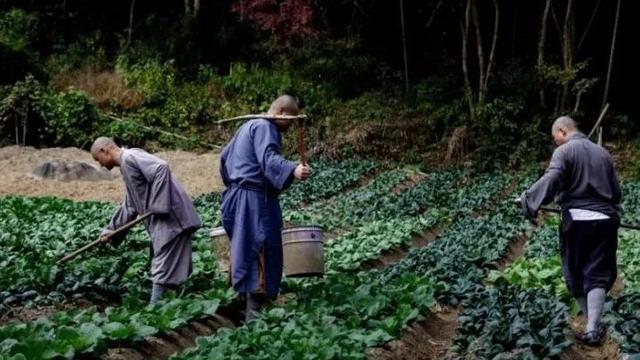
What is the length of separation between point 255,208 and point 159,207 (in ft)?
2.87

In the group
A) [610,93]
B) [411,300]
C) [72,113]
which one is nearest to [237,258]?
[411,300]

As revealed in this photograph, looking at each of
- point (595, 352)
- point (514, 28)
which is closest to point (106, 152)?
point (595, 352)

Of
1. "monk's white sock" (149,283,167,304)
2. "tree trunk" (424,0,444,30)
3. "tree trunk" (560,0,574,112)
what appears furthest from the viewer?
"tree trunk" (424,0,444,30)

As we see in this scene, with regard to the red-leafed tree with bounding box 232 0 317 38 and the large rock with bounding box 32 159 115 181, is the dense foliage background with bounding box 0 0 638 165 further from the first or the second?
the large rock with bounding box 32 159 115 181

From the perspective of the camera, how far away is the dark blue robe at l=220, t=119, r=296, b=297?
24.3 feet

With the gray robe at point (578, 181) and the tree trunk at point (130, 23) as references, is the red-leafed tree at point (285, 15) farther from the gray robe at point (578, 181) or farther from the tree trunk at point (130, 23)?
the gray robe at point (578, 181)

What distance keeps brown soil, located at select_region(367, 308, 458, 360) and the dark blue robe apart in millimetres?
1182

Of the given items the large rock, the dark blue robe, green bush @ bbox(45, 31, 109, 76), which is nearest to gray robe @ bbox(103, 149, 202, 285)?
the dark blue robe

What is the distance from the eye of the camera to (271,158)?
24.0 ft

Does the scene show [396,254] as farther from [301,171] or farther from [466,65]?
[466,65]

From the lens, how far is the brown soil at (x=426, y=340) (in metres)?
6.82

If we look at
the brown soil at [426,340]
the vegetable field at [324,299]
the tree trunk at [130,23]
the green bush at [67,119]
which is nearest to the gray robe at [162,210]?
the vegetable field at [324,299]

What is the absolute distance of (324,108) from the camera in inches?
1137

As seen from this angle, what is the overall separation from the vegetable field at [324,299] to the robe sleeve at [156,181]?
0.79 m
